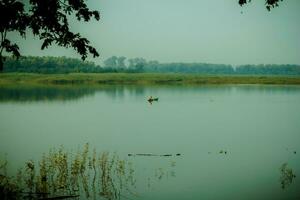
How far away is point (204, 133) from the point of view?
1128 inches

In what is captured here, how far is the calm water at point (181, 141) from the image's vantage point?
1543 centimetres

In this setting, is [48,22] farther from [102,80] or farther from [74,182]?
[102,80]

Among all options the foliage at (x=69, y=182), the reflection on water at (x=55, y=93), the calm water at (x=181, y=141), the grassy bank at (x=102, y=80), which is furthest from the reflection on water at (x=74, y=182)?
the grassy bank at (x=102, y=80)

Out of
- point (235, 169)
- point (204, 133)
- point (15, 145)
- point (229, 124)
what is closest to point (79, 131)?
point (15, 145)

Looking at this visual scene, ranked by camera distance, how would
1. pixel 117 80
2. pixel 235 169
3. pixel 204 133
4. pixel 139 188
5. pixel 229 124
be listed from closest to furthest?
pixel 139 188
pixel 235 169
pixel 204 133
pixel 229 124
pixel 117 80

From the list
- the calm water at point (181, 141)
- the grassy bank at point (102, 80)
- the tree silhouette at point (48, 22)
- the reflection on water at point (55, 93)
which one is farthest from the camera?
the grassy bank at point (102, 80)

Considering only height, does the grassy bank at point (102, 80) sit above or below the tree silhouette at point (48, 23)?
below

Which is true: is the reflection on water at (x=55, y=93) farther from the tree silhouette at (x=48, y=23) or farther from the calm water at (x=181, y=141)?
the tree silhouette at (x=48, y=23)

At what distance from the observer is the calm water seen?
1543 centimetres

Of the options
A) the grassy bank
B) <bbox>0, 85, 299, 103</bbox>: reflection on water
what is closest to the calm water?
<bbox>0, 85, 299, 103</bbox>: reflection on water

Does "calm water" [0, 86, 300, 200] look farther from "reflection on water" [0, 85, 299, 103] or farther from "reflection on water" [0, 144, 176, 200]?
"reflection on water" [0, 85, 299, 103]

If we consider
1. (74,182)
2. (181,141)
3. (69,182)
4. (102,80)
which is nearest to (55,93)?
(181,141)

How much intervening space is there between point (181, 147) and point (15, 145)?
926 centimetres

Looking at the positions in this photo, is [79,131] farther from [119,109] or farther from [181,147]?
[119,109]
